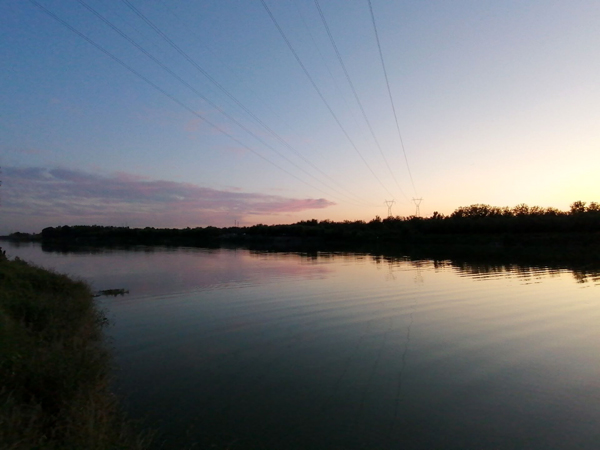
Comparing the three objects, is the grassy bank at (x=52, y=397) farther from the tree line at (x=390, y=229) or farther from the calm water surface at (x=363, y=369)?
the tree line at (x=390, y=229)

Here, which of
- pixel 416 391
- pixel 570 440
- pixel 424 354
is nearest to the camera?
pixel 570 440

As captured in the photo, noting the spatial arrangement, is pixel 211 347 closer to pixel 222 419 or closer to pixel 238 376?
pixel 238 376

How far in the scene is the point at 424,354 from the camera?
11.5 meters

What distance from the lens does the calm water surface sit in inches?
284

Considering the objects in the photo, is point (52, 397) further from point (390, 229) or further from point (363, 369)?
point (390, 229)

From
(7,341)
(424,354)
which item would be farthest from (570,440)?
(7,341)

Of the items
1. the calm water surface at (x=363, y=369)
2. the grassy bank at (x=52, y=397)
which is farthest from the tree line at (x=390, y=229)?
the grassy bank at (x=52, y=397)

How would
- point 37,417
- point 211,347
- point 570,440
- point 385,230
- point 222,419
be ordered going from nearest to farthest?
1. point 37,417
2. point 570,440
3. point 222,419
4. point 211,347
5. point 385,230

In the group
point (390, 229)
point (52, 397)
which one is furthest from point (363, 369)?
point (390, 229)

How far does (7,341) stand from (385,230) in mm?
92270

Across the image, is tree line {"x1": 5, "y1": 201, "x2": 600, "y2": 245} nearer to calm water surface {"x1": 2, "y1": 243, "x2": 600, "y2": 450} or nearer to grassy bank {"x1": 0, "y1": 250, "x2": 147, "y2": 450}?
calm water surface {"x1": 2, "y1": 243, "x2": 600, "y2": 450}

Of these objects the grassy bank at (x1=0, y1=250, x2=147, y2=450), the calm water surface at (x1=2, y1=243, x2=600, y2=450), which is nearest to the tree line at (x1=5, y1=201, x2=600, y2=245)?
the calm water surface at (x1=2, y1=243, x2=600, y2=450)

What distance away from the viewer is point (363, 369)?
10312 millimetres

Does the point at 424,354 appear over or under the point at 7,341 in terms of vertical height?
under
